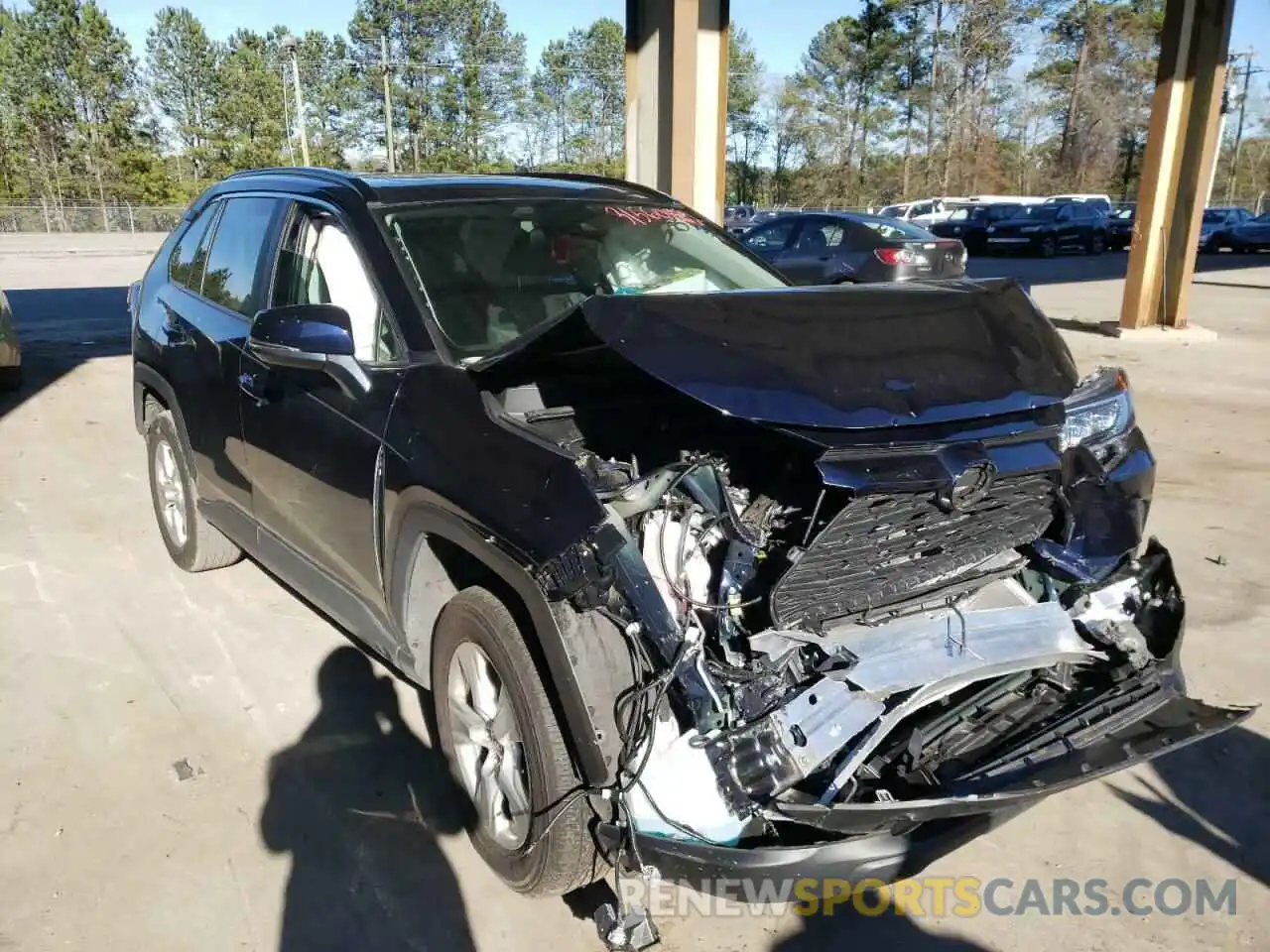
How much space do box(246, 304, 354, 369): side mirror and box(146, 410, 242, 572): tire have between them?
71.9 inches

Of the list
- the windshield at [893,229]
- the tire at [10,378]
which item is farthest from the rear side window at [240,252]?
the windshield at [893,229]

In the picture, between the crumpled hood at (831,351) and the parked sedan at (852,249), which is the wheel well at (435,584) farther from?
the parked sedan at (852,249)

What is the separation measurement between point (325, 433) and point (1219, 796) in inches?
123

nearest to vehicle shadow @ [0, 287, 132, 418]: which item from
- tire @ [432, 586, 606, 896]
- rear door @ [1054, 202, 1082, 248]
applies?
tire @ [432, 586, 606, 896]

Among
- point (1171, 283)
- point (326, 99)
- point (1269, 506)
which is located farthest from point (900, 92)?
point (1269, 506)

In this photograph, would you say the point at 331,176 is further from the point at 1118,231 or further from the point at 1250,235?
the point at 1250,235

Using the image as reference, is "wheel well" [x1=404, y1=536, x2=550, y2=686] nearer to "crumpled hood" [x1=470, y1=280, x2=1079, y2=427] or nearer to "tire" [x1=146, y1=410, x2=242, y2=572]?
"crumpled hood" [x1=470, y1=280, x2=1079, y2=427]

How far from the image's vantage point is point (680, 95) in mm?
8305

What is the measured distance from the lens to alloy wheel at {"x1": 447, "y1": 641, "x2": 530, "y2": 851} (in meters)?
2.52

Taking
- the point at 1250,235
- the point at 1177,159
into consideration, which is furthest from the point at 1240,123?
the point at 1177,159

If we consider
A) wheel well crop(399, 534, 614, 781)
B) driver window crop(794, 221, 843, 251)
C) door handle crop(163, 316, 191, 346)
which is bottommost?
wheel well crop(399, 534, 614, 781)

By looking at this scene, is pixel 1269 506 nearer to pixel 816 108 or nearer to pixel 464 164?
pixel 464 164

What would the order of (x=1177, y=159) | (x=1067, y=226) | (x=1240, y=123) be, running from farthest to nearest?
(x=1240, y=123)
(x=1067, y=226)
(x=1177, y=159)

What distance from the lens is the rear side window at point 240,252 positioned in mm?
3754
